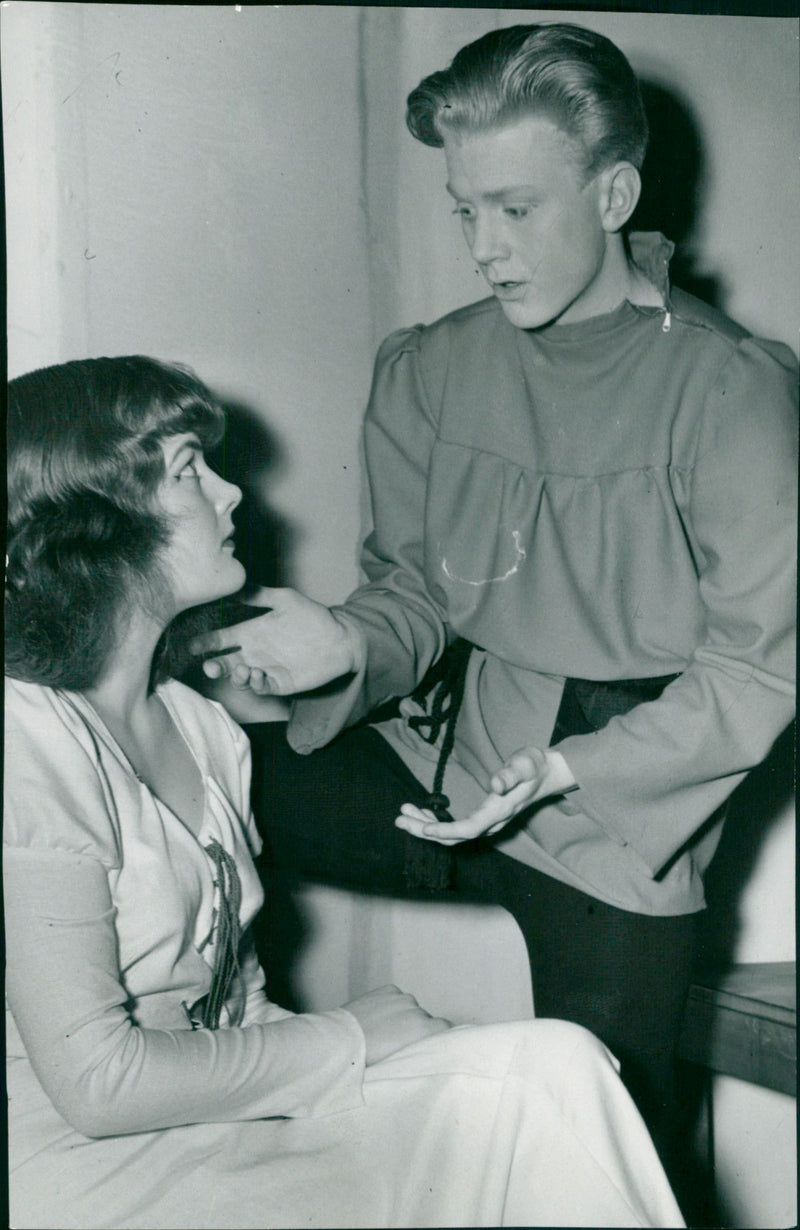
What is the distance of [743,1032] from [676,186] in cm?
70

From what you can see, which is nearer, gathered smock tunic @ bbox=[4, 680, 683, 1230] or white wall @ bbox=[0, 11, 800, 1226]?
gathered smock tunic @ bbox=[4, 680, 683, 1230]

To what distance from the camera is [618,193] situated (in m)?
0.93

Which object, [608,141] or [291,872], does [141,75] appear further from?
[291,872]

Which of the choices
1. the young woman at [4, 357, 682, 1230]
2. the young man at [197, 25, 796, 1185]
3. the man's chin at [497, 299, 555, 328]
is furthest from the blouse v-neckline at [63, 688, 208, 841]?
the man's chin at [497, 299, 555, 328]

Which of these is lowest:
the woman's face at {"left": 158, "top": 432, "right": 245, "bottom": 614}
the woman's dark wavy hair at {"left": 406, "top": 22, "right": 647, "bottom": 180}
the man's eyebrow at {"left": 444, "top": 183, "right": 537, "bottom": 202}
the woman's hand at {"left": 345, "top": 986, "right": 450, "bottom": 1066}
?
the woman's hand at {"left": 345, "top": 986, "right": 450, "bottom": 1066}

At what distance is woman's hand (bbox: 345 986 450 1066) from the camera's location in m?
0.87

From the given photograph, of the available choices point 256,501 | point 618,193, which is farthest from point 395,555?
point 618,193

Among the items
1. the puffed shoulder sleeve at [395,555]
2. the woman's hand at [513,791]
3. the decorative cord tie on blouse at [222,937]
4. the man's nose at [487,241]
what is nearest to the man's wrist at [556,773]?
the woman's hand at [513,791]

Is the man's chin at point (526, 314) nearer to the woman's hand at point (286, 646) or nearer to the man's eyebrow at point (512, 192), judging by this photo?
the man's eyebrow at point (512, 192)

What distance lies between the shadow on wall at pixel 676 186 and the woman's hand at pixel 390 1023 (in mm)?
617

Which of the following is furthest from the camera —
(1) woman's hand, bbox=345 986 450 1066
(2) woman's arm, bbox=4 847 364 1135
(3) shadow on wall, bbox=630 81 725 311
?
(3) shadow on wall, bbox=630 81 725 311

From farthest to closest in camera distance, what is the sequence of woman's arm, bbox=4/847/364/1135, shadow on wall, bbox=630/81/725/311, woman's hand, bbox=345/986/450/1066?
shadow on wall, bbox=630/81/725/311 → woman's hand, bbox=345/986/450/1066 → woman's arm, bbox=4/847/364/1135

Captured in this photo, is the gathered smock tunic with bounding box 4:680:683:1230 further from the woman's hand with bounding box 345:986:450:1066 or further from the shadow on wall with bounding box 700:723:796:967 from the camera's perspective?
the shadow on wall with bounding box 700:723:796:967

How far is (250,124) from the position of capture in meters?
0.97
